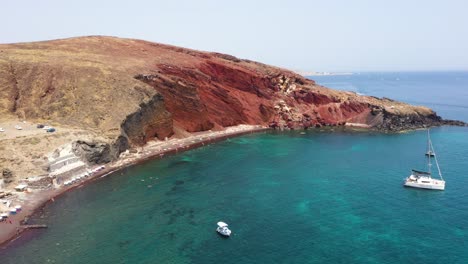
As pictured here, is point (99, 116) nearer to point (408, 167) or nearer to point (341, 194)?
point (341, 194)

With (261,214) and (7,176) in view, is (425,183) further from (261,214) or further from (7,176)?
(7,176)

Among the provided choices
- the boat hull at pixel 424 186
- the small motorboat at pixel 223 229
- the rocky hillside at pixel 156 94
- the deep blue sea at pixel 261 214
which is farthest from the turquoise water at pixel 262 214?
the rocky hillside at pixel 156 94

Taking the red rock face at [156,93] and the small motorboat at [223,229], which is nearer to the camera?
the small motorboat at [223,229]

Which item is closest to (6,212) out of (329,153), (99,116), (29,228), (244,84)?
(29,228)

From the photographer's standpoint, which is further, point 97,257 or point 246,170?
point 246,170

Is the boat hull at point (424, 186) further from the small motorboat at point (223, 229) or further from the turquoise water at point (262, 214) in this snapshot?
the small motorboat at point (223, 229)

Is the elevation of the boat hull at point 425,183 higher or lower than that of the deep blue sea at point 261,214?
higher

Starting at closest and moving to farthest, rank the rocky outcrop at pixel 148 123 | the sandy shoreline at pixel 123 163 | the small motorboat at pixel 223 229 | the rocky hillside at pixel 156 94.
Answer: the small motorboat at pixel 223 229 → the sandy shoreline at pixel 123 163 → the rocky hillside at pixel 156 94 → the rocky outcrop at pixel 148 123
